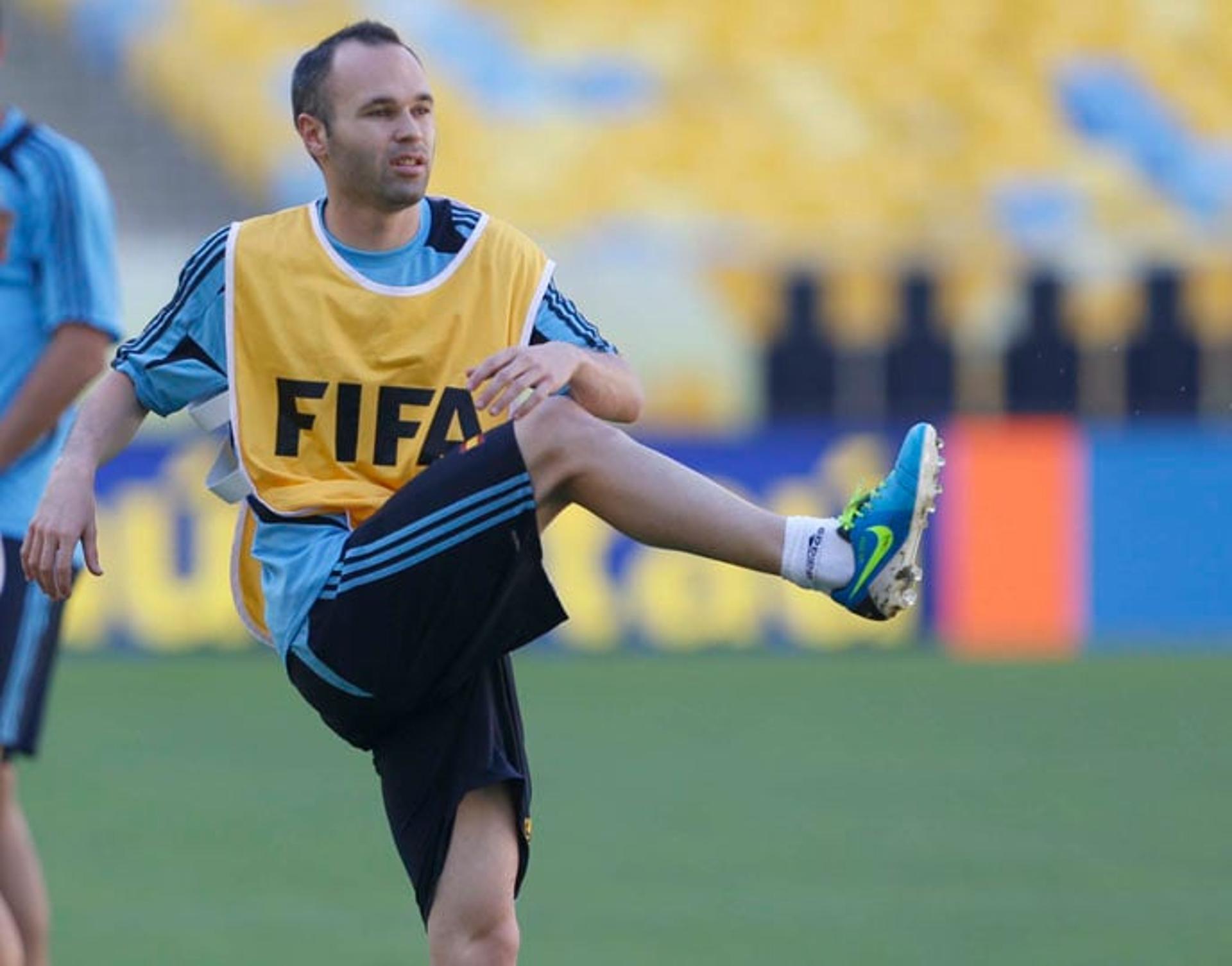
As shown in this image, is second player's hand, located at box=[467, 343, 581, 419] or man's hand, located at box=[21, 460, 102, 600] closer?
second player's hand, located at box=[467, 343, 581, 419]

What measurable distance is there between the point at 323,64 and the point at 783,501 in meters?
10.3

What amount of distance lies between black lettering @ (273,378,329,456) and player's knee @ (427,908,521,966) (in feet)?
2.97

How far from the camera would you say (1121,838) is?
859 cm

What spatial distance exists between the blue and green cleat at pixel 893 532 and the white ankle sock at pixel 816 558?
0.05 ft

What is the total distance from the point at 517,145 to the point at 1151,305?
4958 millimetres

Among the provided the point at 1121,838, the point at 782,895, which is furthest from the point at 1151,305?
the point at 782,895

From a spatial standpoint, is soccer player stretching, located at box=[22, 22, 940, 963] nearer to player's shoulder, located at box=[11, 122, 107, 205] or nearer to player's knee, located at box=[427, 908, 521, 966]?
player's knee, located at box=[427, 908, 521, 966]

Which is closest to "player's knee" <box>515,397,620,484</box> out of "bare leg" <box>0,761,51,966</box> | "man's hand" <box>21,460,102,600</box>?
"man's hand" <box>21,460,102,600</box>

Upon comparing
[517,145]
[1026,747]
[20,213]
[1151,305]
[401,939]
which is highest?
[517,145]

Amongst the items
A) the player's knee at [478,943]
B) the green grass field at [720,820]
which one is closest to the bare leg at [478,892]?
the player's knee at [478,943]

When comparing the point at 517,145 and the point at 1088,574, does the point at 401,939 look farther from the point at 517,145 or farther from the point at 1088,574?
the point at 517,145

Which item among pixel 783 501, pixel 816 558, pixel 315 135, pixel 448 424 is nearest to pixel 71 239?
pixel 315 135

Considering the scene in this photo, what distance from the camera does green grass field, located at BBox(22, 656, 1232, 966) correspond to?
702 cm

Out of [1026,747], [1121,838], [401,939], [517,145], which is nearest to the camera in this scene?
[401,939]
